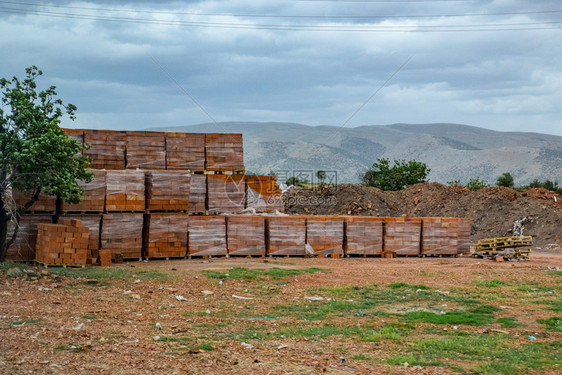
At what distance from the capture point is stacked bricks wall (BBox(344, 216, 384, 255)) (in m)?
23.0

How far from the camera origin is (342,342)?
9.35 meters

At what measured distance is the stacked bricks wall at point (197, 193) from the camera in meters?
20.9

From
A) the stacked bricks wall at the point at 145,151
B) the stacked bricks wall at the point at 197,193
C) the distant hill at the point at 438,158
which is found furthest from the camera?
the distant hill at the point at 438,158

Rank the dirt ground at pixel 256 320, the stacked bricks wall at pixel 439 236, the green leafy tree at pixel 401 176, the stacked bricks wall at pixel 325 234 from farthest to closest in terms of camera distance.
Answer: the green leafy tree at pixel 401 176
the stacked bricks wall at pixel 439 236
the stacked bricks wall at pixel 325 234
the dirt ground at pixel 256 320

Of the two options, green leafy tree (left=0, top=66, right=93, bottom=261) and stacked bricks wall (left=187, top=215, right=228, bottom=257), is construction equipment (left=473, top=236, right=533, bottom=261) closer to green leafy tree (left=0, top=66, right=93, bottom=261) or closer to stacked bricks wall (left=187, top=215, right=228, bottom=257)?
stacked bricks wall (left=187, top=215, right=228, bottom=257)

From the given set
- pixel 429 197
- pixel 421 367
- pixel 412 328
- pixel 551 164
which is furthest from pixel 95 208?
pixel 551 164

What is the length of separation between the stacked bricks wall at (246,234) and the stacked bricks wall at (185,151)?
2.17 meters

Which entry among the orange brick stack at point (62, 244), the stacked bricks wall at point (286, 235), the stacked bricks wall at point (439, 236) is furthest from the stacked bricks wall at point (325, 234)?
the orange brick stack at point (62, 244)

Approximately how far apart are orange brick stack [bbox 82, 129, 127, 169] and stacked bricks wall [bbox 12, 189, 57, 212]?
2362 millimetres

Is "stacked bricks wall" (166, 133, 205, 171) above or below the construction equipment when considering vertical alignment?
above

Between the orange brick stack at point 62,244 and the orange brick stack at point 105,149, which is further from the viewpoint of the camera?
the orange brick stack at point 105,149

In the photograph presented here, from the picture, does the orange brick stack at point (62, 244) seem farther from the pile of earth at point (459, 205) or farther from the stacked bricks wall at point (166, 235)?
the pile of earth at point (459, 205)

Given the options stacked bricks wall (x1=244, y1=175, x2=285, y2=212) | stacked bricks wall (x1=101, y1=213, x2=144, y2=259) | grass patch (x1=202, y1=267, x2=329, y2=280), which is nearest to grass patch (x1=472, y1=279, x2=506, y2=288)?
grass patch (x1=202, y1=267, x2=329, y2=280)

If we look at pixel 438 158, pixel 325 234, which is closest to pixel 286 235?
pixel 325 234
